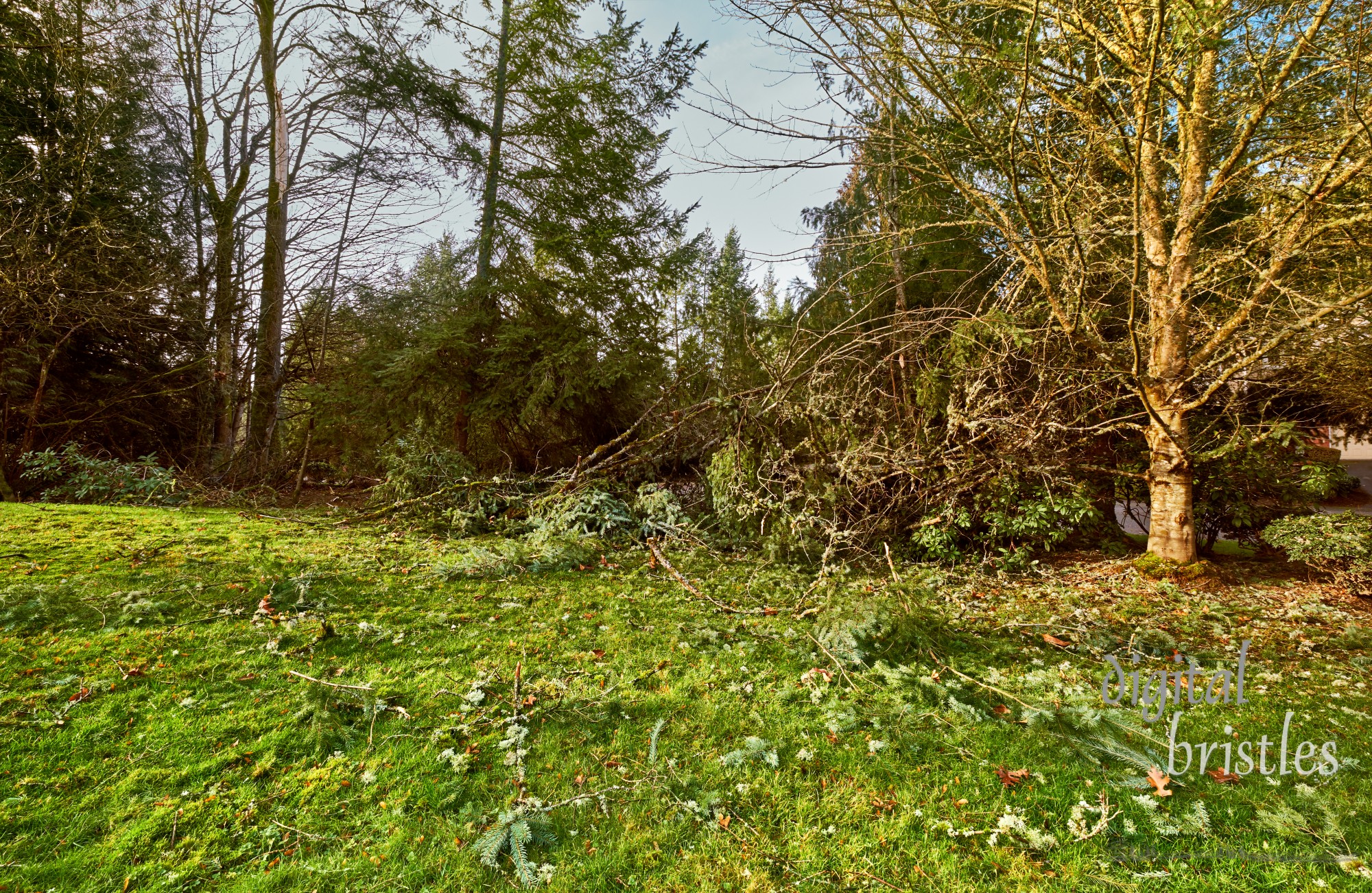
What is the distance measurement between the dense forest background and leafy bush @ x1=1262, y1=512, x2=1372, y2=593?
2.47 feet

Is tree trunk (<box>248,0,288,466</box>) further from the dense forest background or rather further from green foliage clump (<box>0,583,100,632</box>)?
green foliage clump (<box>0,583,100,632</box>)

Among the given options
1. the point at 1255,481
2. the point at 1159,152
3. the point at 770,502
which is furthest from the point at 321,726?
the point at 1255,481

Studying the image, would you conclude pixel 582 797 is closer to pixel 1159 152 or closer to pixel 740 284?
pixel 1159 152

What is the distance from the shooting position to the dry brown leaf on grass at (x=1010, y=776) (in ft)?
7.79

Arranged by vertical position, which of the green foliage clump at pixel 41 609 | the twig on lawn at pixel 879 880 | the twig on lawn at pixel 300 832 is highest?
the green foliage clump at pixel 41 609

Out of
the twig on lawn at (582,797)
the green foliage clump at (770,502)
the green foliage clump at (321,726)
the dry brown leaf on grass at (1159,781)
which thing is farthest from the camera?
the green foliage clump at (770,502)

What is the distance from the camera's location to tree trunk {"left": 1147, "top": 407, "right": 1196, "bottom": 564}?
6000 mm

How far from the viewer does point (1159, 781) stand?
233 centimetres

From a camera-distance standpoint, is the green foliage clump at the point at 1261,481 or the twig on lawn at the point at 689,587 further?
the green foliage clump at the point at 1261,481

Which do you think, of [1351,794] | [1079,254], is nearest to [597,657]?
[1351,794]

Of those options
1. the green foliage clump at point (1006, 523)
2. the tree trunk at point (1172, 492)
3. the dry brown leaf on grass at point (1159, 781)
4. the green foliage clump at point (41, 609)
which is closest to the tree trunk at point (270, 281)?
the green foliage clump at point (41, 609)

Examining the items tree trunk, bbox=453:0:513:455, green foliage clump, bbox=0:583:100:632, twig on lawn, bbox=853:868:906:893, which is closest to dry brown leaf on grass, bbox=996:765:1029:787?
twig on lawn, bbox=853:868:906:893

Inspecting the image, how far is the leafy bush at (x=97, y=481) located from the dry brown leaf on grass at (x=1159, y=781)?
448 inches

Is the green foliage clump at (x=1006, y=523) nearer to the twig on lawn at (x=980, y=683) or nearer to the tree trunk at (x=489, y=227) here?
the twig on lawn at (x=980, y=683)
